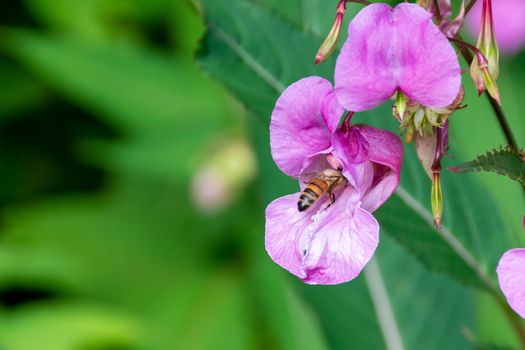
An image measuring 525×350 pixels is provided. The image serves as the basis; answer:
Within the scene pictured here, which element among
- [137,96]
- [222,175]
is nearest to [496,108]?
[222,175]

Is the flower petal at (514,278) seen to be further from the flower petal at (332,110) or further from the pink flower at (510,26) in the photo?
the pink flower at (510,26)

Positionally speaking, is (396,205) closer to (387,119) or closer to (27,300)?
(387,119)

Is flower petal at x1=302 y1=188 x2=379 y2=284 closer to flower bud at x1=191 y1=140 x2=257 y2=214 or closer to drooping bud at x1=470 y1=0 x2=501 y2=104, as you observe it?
drooping bud at x1=470 y1=0 x2=501 y2=104

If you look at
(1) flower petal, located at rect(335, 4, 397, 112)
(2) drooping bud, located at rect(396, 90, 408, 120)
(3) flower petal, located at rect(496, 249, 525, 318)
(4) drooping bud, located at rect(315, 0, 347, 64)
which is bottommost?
(3) flower petal, located at rect(496, 249, 525, 318)

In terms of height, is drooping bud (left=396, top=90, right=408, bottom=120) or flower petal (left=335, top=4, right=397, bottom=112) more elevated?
flower petal (left=335, top=4, right=397, bottom=112)

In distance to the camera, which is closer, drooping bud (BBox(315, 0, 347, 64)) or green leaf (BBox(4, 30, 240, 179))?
drooping bud (BBox(315, 0, 347, 64))

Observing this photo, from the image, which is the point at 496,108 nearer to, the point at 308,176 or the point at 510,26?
the point at 308,176

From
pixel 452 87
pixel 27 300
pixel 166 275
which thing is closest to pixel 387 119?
pixel 452 87

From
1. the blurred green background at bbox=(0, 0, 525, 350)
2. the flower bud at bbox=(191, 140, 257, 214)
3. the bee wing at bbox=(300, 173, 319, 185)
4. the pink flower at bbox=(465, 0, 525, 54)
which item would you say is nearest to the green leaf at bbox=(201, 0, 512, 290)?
the bee wing at bbox=(300, 173, 319, 185)
